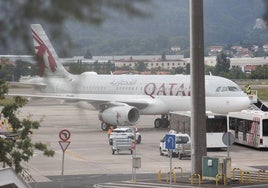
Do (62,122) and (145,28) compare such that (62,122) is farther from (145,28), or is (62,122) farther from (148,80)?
(145,28)

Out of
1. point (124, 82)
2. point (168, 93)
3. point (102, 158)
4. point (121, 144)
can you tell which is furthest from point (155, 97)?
point (102, 158)

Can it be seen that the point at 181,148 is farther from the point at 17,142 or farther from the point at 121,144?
the point at 17,142

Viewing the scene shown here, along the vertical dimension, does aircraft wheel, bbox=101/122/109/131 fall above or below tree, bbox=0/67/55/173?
below

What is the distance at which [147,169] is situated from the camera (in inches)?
1446

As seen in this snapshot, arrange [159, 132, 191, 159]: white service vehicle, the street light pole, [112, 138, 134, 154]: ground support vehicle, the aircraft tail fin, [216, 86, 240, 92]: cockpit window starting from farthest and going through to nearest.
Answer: [216, 86, 240, 92]: cockpit window < [112, 138, 134, 154]: ground support vehicle < [159, 132, 191, 159]: white service vehicle < the street light pole < the aircraft tail fin

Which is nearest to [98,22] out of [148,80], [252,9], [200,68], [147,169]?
[252,9]

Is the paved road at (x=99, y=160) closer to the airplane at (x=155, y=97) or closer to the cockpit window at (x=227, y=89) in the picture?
the airplane at (x=155, y=97)

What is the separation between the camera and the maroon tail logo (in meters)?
4.44

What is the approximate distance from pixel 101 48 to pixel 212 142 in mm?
40548

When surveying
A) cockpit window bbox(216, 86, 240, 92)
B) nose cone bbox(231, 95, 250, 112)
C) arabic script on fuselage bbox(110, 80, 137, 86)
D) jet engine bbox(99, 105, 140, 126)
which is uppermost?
arabic script on fuselage bbox(110, 80, 137, 86)

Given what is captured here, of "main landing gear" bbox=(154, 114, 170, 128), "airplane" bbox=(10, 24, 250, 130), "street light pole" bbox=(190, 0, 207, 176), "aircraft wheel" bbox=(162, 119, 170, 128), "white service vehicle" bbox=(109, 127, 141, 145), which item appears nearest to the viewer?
"street light pole" bbox=(190, 0, 207, 176)

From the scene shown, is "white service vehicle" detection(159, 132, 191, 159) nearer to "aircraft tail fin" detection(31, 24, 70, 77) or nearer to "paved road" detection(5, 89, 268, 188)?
"paved road" detection(5, 89, 268, 188)

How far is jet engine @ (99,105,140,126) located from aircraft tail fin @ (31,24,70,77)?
165 feet

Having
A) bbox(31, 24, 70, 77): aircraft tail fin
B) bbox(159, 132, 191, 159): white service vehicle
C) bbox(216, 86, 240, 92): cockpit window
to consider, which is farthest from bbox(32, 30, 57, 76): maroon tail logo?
bbox(216, 86, 240, 92): cockpit window
